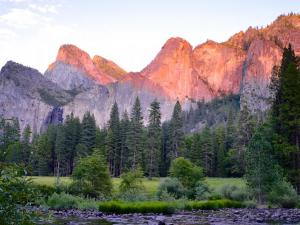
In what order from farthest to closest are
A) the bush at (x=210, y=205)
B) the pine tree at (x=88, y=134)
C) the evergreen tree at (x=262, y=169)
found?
the pine tree at (x=88, y=134) → the evergreen tree at (x=262, y=169) → the bush at (x=210, y=205)

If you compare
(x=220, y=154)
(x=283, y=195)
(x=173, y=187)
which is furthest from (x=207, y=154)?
(x=283, y=195)

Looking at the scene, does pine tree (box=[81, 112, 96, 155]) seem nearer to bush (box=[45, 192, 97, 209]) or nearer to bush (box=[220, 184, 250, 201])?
bush (box=[220, 184, 250, 201])

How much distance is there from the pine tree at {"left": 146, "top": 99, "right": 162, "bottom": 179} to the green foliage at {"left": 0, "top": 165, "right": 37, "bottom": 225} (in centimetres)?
6955

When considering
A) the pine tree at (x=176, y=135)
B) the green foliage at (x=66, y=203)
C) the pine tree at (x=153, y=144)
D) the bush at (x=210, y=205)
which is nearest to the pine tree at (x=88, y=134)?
the pine tree at (x=153, y=144)

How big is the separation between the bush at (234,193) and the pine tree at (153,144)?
1387 inches

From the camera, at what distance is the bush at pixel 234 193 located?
133ft

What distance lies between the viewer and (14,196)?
291 inches

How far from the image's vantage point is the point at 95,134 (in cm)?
9031

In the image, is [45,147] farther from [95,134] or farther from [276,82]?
[276,82]

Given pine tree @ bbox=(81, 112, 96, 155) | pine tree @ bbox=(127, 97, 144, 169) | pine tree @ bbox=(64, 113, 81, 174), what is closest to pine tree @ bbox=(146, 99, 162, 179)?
pine tree @ bbox=(127, 97, 144, 169)

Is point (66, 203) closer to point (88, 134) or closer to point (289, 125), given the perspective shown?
point (289, 125)

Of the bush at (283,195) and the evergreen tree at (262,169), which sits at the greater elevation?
the evergreen tree at (262,169)

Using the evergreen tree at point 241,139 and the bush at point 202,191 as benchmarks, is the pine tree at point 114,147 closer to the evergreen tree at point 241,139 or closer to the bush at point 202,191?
the evergreen tree at point 241,139

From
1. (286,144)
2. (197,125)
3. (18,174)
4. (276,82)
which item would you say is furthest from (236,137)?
(197,125)
